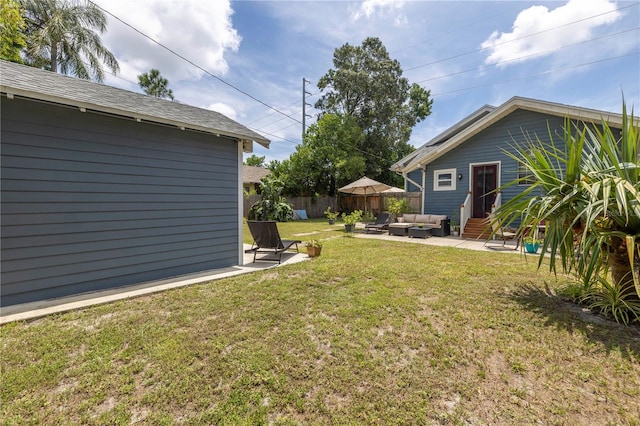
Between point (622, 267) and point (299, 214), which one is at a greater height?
point (299, 214)

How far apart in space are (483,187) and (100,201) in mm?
11696

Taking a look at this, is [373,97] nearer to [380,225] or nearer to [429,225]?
[380,225]

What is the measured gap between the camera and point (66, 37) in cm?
1395

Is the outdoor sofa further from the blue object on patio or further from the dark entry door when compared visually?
the blue object on patio

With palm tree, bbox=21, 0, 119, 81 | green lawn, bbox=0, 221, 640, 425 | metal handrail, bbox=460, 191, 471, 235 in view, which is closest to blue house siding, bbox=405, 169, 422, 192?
metal handrail, bbox=460, 191, 471, 235

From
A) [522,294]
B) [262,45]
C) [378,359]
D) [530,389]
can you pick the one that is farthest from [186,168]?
[262,45]

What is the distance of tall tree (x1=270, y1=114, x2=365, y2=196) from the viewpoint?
2123cm

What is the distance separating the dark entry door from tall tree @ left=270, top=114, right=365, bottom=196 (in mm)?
11509

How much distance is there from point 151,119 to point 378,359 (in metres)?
4.91

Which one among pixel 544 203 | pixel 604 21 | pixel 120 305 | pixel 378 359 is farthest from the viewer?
pixel 604 21

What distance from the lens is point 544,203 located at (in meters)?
3.35

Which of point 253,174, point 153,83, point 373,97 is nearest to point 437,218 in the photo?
point 373,97

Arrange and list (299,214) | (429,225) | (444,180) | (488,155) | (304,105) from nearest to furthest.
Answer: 1. (488,155)
2. (429,225)
3. (444,180)
4. (299,214)
5. (304,105)

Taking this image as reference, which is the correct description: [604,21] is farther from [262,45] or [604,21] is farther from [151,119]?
[151,119]
